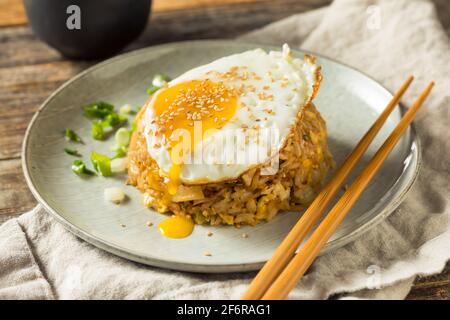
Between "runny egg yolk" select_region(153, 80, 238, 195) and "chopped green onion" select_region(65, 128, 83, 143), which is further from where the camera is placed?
"chopped green onion" select_region(65, 128, 83, 143)

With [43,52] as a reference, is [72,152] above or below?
above

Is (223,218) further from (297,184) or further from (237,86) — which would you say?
(237,86)

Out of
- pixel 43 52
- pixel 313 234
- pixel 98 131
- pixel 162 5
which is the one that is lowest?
pixel 43 52

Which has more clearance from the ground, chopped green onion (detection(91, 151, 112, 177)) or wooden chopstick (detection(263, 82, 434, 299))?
wooden chopstick (detection(263, 82, 434, 299))

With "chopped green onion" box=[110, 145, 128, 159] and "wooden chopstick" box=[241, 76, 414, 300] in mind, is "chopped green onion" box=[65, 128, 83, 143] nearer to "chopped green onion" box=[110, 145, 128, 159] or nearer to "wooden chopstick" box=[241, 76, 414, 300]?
"chopped green onion" box=[110, 145, 128, 159]

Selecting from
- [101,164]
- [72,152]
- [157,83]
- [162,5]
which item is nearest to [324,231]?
[101,164]

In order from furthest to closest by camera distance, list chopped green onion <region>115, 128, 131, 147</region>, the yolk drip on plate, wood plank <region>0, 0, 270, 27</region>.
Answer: wood plank <region>0, 0, 270, 27</region>
chopped green onion <region>115, 128, 131, 147</region>
the yolk drip on plate

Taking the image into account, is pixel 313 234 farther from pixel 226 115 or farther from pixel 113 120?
pixel 113 120

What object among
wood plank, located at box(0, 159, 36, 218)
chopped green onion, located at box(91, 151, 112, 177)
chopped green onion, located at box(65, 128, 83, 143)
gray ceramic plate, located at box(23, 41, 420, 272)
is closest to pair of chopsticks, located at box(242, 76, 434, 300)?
gray ceramic plate, located at box(23, 41, 420, 272)
